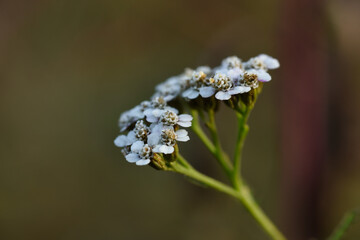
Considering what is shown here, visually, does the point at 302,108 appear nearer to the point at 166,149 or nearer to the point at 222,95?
the point at 222,95

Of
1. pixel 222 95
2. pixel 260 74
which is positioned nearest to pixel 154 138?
pixel 222 95

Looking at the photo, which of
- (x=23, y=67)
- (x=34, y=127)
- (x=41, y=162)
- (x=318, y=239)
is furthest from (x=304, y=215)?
(x=23, y=67)

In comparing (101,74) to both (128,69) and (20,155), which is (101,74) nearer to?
(128,69)

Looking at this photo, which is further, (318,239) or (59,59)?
(59,59)

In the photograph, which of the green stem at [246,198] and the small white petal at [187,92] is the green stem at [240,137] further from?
the small white petal at [187,92]

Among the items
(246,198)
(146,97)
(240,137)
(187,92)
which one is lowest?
(246,198)

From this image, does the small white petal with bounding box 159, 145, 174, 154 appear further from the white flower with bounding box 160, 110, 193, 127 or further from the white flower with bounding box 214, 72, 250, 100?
the white flower with bounding box 214, 72, 250, 100

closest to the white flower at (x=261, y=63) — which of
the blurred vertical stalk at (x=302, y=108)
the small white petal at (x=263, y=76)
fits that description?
the small white petal at (x=263, y=76)
